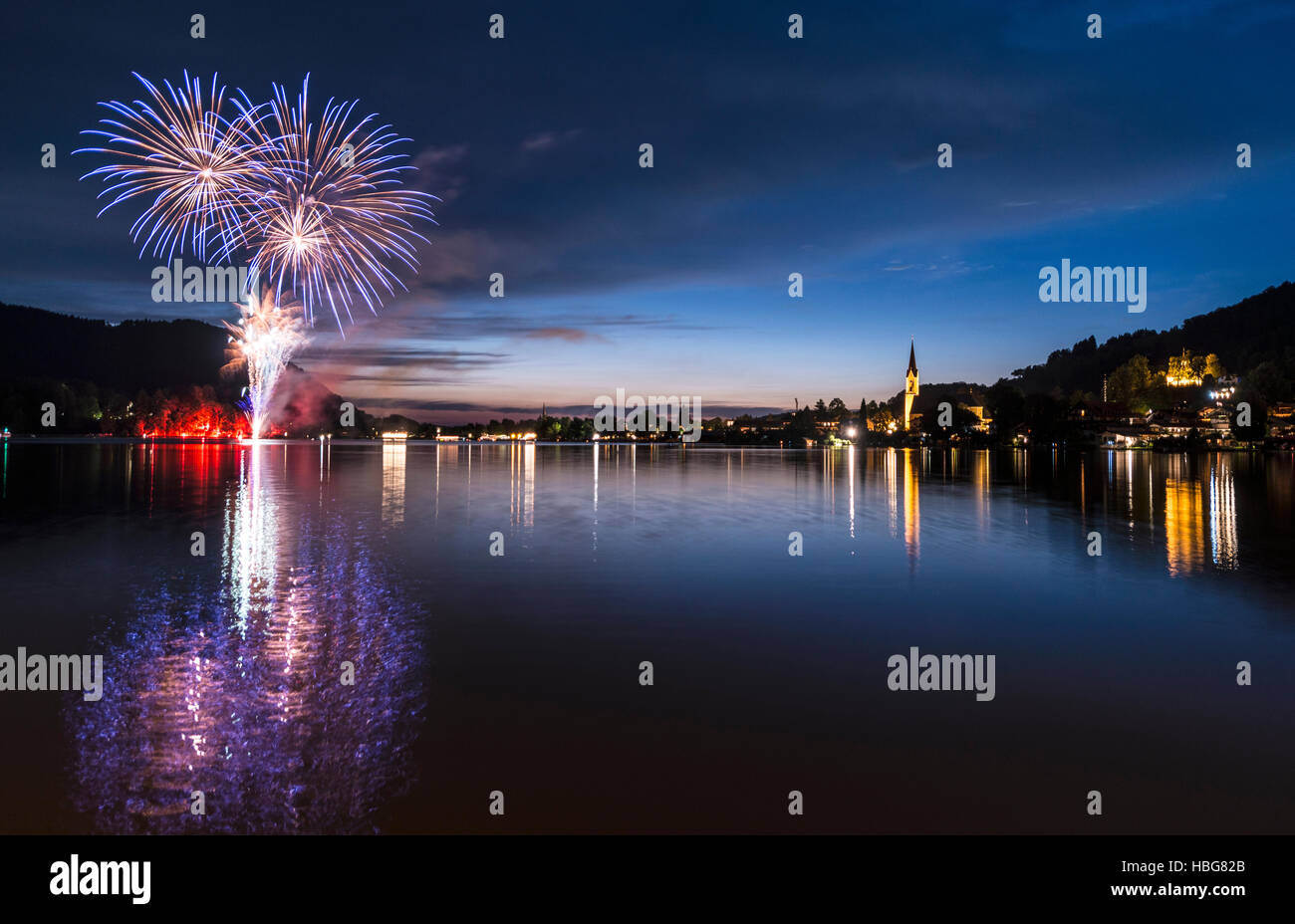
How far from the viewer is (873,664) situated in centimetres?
1005

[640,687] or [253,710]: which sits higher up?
[253,710]

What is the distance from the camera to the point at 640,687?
29.7 feet

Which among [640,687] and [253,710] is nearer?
[253,710]

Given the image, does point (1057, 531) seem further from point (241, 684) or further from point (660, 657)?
point (241, 684)

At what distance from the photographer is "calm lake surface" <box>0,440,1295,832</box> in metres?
6.27

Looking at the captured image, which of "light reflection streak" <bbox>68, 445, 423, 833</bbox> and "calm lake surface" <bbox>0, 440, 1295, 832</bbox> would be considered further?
"calm lake surface" <bbox>0, 440, 1295, 832</bbox>

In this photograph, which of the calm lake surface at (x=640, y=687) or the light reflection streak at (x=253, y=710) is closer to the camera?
the light reflection streak at (x=253, y=710)

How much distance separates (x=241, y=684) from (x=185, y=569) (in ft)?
29.2

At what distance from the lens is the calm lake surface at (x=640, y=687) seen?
6270 millimetres
